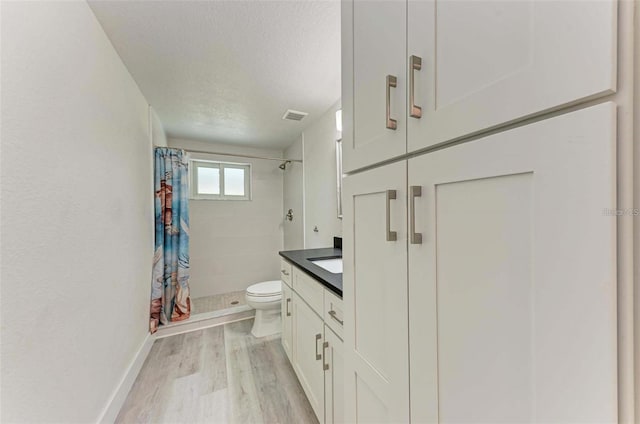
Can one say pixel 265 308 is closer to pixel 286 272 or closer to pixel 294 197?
pixel 286 272

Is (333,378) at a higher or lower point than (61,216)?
lower

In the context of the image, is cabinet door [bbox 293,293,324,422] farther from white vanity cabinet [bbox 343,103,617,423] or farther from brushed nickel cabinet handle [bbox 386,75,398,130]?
brushed nickel cabinet handle [bbox 386,75,398,130]

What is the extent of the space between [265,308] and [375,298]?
1949 millimetres

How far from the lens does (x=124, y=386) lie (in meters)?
1.57

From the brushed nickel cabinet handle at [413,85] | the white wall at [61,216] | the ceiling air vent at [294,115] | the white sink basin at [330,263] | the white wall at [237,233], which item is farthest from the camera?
the white wall at [237,233]

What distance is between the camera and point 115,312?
150 centimetres

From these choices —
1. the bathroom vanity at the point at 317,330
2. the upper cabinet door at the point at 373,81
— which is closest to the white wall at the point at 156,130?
the bathroom vanity at the point at 317,330

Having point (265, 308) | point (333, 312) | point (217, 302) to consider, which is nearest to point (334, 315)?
point (333, 312)

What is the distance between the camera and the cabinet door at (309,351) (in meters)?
1.27

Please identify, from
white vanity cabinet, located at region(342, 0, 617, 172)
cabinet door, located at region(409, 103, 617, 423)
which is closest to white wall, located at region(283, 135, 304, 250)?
white vanity cabinet, located at region(342, 0, 617, 172)

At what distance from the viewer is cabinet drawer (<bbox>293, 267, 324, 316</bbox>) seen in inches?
49.1

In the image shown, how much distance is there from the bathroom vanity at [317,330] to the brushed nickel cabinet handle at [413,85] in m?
0.73

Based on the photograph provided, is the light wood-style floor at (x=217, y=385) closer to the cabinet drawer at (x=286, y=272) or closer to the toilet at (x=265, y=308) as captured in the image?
the toilet at (x=265, y=308)

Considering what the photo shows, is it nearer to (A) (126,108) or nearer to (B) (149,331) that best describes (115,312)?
(B) (149,331)
